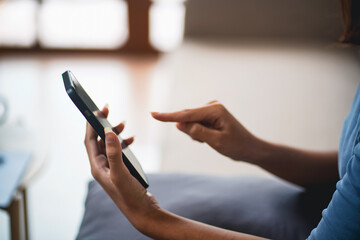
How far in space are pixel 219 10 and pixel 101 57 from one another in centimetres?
110

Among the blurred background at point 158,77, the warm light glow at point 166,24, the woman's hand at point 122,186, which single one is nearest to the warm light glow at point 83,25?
the blurred background at point 158,77

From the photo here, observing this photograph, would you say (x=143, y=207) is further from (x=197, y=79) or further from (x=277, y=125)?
(x=197, y=79)

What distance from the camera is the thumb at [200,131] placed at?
77cm

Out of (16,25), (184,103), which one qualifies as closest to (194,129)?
(184,103)

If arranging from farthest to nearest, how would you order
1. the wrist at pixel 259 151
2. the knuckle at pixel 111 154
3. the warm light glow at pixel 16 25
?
the warm light glow at pixel 16 25, the wrist at pixel 259 151, the knuckle at pixel 111 154

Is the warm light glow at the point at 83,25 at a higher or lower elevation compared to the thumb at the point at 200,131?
lower

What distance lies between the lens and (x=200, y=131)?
2.51 ft

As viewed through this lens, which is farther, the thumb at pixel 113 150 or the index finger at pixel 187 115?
the index finger at pixel 187 115

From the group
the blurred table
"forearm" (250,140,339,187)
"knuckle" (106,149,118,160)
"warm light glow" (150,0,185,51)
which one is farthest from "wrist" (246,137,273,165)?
"warm light glow" (150,0,185,51)

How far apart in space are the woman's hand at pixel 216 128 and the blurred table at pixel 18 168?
444mm

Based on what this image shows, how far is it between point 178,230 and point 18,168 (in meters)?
0.57

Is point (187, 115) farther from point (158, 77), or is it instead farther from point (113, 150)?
point (158, 77)

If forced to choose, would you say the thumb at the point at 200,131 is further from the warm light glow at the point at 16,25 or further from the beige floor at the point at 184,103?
the warm light glow at the point at 16,25

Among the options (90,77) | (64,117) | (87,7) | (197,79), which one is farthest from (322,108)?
(87,7)
